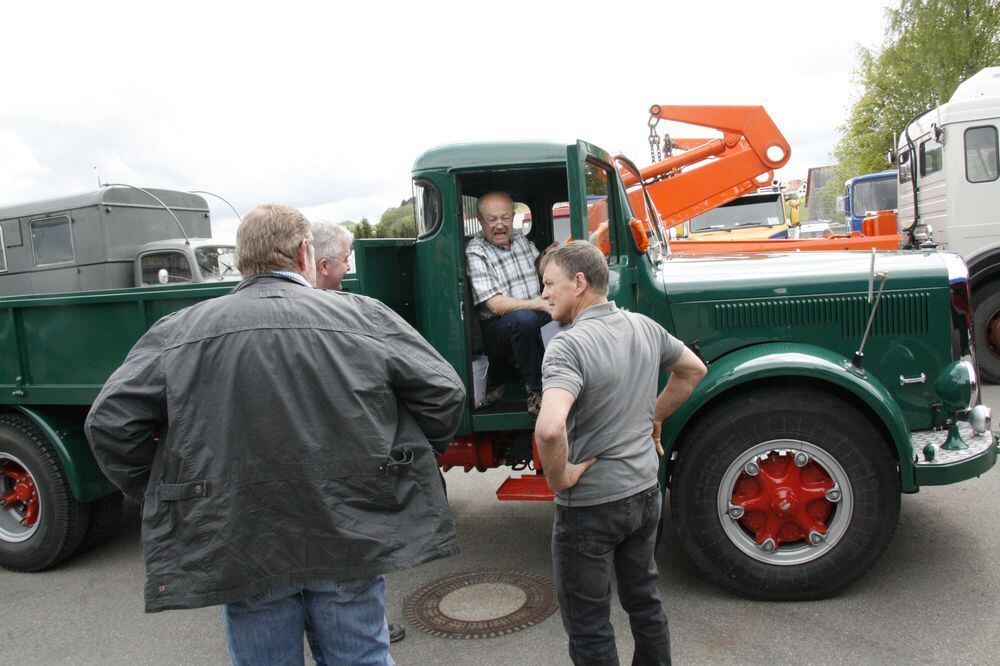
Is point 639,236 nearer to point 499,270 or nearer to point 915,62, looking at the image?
point 499,270

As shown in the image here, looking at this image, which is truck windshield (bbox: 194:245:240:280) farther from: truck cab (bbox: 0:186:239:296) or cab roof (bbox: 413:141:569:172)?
cab roof (bbox: 413:141:569:172)

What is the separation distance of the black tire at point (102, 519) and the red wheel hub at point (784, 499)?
3820 millimetres

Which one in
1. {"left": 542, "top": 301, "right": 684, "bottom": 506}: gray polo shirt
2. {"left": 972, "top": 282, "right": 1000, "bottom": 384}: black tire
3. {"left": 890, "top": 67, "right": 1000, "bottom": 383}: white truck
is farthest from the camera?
{"left": 890, "top": 67, "right": 1000, "bottom": 383}: white truck

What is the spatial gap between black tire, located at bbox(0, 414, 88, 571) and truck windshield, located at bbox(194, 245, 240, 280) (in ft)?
22.0

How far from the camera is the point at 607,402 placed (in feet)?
8.14

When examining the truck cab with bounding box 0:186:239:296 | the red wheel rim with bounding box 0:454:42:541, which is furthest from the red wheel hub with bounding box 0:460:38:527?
the truck cab with bounding box 0:186:239:296

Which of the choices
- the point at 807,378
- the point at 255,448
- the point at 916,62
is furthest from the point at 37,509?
the point at 916,62

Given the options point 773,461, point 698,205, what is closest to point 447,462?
point 773,461

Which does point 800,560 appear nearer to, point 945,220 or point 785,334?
point 785,334

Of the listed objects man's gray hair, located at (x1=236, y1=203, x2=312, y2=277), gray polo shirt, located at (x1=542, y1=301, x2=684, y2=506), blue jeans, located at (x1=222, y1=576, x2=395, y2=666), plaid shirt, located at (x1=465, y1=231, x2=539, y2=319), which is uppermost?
man's gray hair, located at (x1=236, y1=203, x2=312, y2=277)

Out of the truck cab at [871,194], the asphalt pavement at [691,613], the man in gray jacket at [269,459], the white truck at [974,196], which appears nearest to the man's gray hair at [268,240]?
the man in gray jacket at [269,459]

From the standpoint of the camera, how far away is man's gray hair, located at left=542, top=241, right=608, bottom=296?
255 cm

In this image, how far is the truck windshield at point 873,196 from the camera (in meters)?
17.1

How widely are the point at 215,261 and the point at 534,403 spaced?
9091 mm
